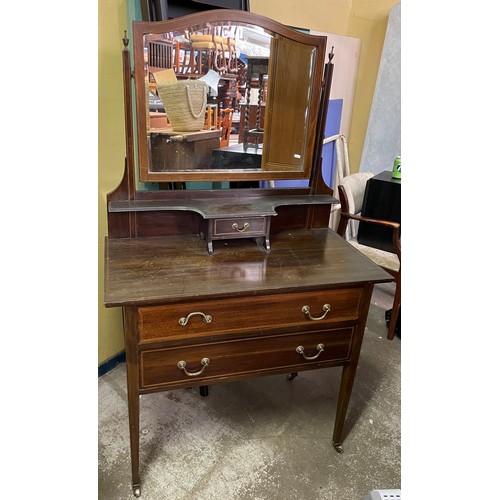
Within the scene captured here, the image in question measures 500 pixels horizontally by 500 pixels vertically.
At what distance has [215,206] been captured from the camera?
1442mm

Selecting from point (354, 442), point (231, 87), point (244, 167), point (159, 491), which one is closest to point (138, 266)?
point (244, 167)

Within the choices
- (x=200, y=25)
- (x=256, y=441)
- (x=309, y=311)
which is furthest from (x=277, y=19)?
(x=256, y=441)

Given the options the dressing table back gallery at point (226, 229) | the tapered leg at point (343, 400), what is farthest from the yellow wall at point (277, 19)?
the tapered leg at point (343, 400)

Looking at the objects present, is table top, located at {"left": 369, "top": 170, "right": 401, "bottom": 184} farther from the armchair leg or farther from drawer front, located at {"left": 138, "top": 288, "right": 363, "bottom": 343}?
drawer front, located at {"left": 138, "top": 288, "right": 363, "bottom": 343}

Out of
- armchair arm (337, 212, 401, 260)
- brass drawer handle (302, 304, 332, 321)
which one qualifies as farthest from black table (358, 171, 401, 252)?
brass drawer handle (302, 304, 332, 321)

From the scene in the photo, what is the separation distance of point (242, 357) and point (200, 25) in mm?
1100

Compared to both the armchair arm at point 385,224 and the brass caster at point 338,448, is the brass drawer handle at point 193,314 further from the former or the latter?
the armchair arm at point 385,224

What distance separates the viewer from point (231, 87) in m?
1.44

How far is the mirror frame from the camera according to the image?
129cm

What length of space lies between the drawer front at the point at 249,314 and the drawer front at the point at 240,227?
281 mm

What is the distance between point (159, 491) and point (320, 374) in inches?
38.6

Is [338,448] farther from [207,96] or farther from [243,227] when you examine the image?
[207,96]

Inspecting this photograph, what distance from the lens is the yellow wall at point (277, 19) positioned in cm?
153

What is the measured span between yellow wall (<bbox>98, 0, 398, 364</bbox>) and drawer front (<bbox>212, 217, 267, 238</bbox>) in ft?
1.91
